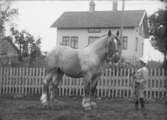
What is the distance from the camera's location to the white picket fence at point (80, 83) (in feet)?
45.0

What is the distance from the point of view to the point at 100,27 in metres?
34.2

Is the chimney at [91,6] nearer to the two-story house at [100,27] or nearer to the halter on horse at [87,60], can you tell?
the two-story house at [100,27]

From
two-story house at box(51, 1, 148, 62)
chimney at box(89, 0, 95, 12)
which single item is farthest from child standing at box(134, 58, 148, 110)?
chimney at box(89, 0, 95, 12)

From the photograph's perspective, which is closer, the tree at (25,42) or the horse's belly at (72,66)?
the horse's belly at (72,66)

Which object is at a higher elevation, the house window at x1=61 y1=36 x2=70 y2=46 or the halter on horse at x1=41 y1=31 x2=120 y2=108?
the house window at x1=61 y1=36 x2=70 y2=46

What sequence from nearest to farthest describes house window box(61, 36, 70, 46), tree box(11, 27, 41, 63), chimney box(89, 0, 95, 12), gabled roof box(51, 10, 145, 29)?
tree box(11, 27, 41, 63) < gabled roof box(51, 10, 145, 29) < house window box(61, 36, 70, 46) < chimney box(89, 0, 95, 12)

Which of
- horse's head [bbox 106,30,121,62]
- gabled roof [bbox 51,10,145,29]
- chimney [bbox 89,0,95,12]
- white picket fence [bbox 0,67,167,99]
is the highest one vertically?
chimney [bbox 89,0,95,12]

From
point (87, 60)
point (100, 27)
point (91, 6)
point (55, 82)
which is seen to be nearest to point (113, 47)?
point (87, 60)

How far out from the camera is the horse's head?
8.96 m

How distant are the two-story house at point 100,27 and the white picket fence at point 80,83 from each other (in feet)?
59.1

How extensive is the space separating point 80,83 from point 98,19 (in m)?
22.4

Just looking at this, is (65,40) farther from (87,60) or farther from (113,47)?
(113,47)

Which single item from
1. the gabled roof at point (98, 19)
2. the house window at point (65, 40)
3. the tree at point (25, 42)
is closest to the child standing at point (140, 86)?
the tree at point (25, 42)

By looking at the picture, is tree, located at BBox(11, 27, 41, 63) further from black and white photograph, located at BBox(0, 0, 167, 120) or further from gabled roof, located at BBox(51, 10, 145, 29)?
gabled roof, located at BBox(51, 10, 145, 29)
